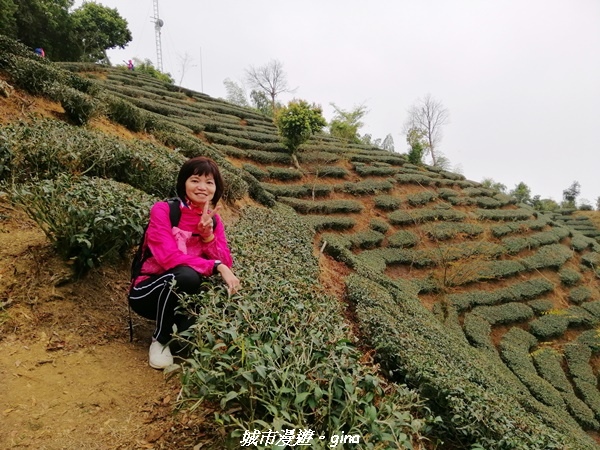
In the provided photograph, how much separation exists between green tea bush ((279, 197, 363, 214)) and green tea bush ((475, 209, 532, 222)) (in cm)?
620

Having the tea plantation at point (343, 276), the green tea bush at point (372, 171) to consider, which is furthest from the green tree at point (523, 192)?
the green tea bush at point (372, 171)

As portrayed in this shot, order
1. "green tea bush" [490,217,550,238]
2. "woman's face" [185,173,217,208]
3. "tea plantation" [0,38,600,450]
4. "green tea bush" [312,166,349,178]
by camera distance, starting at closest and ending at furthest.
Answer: "tea plantation" [0,38,600,450]
"woman's face" [185,173,217,208]
"green tea bush" [312,166,349,178]
"green tea bush" [490,217,550,238]

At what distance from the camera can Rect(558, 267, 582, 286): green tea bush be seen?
12.8 meters

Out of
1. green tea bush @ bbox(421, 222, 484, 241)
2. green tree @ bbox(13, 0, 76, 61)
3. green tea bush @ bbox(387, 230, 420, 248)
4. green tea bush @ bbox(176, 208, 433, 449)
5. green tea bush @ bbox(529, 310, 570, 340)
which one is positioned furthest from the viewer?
green tree @ bbox(13, 0, 76, 61)

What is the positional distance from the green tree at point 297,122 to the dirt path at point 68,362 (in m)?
10.9

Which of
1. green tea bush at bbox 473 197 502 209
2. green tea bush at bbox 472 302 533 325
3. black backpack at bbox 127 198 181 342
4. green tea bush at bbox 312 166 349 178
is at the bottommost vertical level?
green tea bush at bbox 472 302 533 325

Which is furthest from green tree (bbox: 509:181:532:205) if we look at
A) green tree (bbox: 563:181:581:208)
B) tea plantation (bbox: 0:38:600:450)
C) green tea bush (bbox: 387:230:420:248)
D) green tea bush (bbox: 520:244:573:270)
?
green tea bush (bbox: 387:230:420:248)

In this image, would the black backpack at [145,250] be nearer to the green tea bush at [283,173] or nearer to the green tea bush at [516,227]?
the green tea bush at [283,173]

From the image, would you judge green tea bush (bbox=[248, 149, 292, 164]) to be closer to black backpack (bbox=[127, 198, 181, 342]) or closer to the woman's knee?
black backpack (bbox=[127, 198, 181, 342])

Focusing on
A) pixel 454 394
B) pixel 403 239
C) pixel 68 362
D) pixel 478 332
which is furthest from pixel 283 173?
pixel 68 362

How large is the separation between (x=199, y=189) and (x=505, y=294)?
431 inches

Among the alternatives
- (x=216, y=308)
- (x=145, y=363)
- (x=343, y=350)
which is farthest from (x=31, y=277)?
(x=343, y=350)

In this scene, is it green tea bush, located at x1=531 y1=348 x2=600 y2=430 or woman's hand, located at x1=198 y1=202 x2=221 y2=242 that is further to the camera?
green tea bush, located at x1=531 y1=348 x2=600 y2=430

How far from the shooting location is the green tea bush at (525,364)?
751 cm
